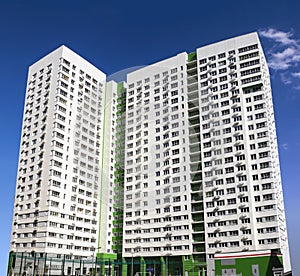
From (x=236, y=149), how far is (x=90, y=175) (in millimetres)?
10867

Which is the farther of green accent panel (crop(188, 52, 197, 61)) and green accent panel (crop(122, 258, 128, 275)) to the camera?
green accent panel (crop(188, 52, 197, 61))

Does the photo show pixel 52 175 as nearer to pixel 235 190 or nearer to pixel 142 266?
pixel 142 266

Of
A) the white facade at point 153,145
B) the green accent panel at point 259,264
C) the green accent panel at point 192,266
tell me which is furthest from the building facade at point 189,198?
the white facade at point 153,145

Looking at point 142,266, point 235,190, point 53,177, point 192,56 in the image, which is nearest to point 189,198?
point 235,190

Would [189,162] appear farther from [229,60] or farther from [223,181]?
[229,60]

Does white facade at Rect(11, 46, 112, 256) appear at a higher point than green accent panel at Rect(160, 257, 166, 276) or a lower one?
higher

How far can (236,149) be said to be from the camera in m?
12.2

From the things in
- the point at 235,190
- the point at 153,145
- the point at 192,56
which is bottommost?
the point at 153,145

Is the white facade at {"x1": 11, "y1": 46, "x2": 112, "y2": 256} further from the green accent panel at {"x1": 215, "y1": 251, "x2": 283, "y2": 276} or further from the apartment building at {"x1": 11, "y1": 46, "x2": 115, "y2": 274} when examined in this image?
the green accent panel at {"x1": 215, "y1": 251, "x2": 283, "y2": 276}

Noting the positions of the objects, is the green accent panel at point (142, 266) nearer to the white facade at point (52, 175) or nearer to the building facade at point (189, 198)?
the building facade at point (189, 198)

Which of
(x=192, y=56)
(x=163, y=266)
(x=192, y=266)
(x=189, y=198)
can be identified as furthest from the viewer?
(x=192, y=56)

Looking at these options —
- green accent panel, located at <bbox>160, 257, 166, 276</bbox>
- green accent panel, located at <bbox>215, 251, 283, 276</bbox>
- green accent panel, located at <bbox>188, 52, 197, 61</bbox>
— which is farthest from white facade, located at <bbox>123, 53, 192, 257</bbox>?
green accent panel, located at <bbox>188, 52, 197, 61</bbox>

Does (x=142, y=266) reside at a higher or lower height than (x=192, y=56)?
lower

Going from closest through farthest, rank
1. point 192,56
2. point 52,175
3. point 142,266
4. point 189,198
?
point 189,198
point 52,175
point 142,266
point 192,56
